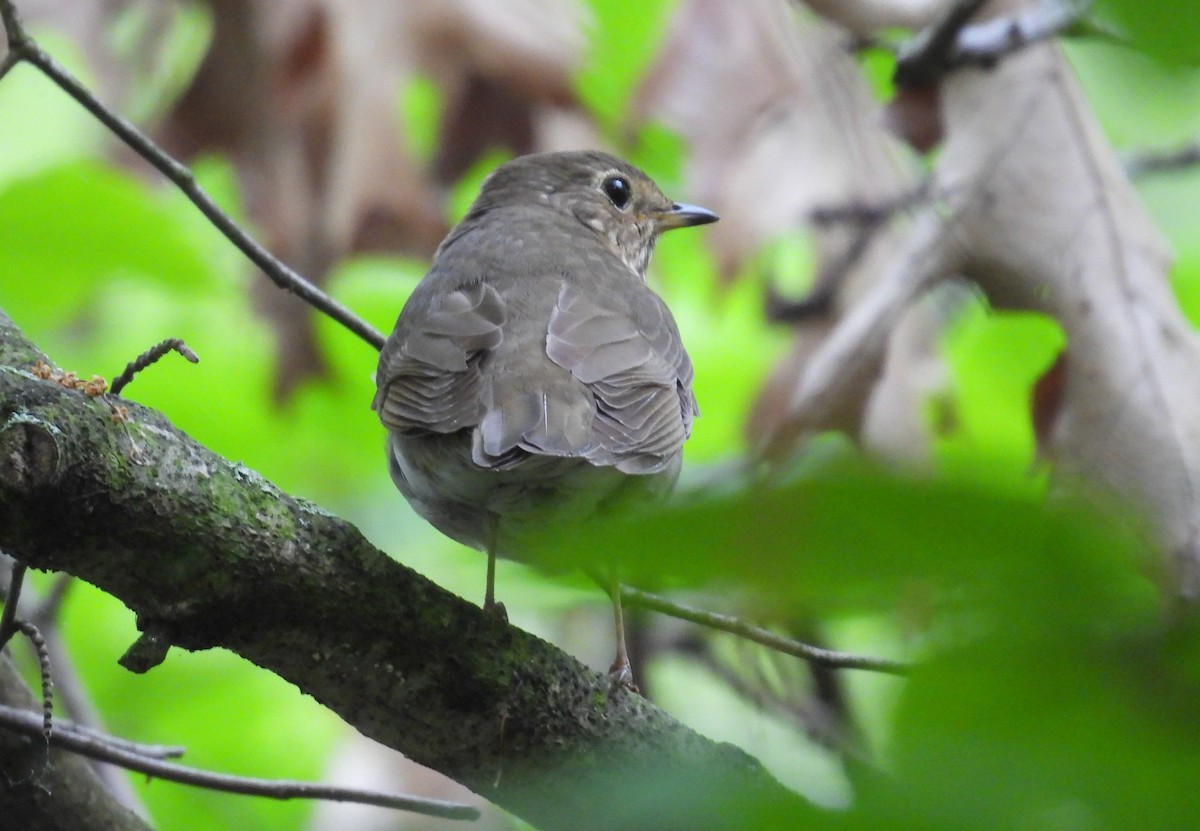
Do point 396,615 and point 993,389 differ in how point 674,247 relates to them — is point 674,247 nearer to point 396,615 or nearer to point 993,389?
point 993,389

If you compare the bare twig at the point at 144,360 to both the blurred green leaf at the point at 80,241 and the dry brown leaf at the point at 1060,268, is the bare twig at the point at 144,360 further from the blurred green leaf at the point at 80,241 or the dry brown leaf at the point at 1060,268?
the blurred green leaf at the point at 80,241

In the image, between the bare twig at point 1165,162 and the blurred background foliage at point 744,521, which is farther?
the bare twig at point 1165,162

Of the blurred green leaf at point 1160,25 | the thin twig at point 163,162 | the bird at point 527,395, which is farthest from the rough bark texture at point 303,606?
the blurred green leaf at point 1160,25

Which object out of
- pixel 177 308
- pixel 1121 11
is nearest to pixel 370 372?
pixel 177 308

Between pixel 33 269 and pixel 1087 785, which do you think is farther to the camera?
pixel 33 269

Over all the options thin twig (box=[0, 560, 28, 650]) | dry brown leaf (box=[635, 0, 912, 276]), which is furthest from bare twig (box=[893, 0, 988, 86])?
thin twig (box=[0, 560, 28, 650])

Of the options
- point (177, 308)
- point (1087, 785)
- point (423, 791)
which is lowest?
point (423, 791)

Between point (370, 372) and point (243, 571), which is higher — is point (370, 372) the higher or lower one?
the lower one
